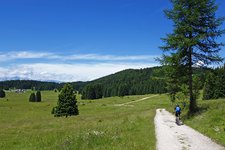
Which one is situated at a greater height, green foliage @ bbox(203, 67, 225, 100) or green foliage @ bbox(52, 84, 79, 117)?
green foliage @ bbox(203, 67, 225, 100)

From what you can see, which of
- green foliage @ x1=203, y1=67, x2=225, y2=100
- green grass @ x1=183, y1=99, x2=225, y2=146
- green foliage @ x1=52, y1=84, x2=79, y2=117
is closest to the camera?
green grass @ x1=183, y1=99, x2=225, y2=146

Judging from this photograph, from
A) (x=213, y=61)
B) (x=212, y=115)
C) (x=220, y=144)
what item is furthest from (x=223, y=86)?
(x=220, y=144)

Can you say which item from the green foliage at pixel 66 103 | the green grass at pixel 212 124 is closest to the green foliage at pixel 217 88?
the green foliage at pixel 66 103

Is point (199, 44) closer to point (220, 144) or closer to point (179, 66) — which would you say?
point (179, 66)

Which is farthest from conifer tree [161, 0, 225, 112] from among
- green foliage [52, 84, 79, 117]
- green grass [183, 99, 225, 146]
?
green foliage [52, 84, 79, 117]

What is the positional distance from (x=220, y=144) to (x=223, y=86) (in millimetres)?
63174

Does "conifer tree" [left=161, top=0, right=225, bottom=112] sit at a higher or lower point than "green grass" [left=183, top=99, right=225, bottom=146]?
higher

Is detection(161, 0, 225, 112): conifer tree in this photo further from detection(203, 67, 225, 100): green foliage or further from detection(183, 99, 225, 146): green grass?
detection(203, 67, 225, 100): green foliage

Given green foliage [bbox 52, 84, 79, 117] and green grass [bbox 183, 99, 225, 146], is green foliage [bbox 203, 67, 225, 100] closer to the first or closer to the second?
green foliage [bbox 52, 84, 79, 117]

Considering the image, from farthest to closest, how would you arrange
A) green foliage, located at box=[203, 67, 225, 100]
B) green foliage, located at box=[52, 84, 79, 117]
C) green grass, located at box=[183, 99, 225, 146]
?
green foliage, located at box=[203, 67, 225, 100], green foliage, located at box=[52, 84, 79, 117], green grass, located at box=[183, 99, 225, 146]

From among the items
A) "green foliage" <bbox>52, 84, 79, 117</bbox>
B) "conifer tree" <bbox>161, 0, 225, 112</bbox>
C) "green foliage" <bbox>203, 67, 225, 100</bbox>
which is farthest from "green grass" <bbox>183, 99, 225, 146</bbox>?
"green foliage" <bbox>203, 67, 225, 100</bbox>

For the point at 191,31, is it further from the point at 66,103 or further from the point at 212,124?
the point at 66,103

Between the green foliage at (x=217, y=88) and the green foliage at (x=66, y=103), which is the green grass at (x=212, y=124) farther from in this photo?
the green foliage at (x=217, y=88)

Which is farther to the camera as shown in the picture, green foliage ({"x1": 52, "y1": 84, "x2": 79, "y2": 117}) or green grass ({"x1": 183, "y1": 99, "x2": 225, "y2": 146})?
green foliage ({"x1": 52, "y1": 84, "x2": 79, "y2": 117})
